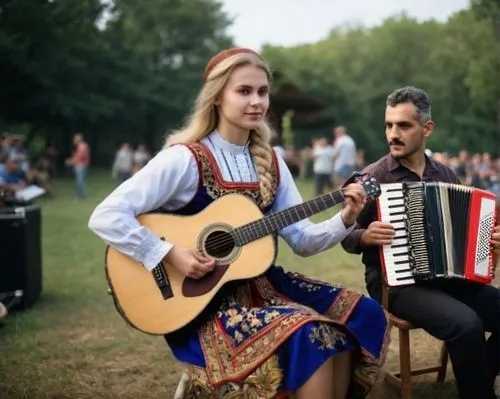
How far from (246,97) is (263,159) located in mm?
309

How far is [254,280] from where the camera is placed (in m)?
2.86

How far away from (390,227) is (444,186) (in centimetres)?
35

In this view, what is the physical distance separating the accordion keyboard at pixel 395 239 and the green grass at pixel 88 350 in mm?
1028

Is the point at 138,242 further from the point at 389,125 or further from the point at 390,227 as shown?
the point at 389,125

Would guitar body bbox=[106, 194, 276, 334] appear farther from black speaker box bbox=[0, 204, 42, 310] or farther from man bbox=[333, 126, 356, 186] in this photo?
man bbox=[333, 126, 356, 186]

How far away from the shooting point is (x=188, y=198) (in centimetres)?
290

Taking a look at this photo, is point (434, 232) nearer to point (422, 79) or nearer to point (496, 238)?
point (496, 238)

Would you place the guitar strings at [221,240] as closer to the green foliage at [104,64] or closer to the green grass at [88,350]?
the green grass at [88,350]

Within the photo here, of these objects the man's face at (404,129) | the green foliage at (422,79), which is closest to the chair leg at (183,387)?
the man's face at (404,129)

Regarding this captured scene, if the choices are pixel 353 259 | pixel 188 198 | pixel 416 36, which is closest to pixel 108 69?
pixel 416 36

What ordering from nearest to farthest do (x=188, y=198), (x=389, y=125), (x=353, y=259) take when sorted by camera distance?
1. (x=188, y=198)
2. (x=389, y=125)
3. (x=353, y=259)

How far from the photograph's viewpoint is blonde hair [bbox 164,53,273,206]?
2.87 metres

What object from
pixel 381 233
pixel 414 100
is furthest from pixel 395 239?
pixel 414 100

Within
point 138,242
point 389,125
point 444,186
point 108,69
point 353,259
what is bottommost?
point 353,259
